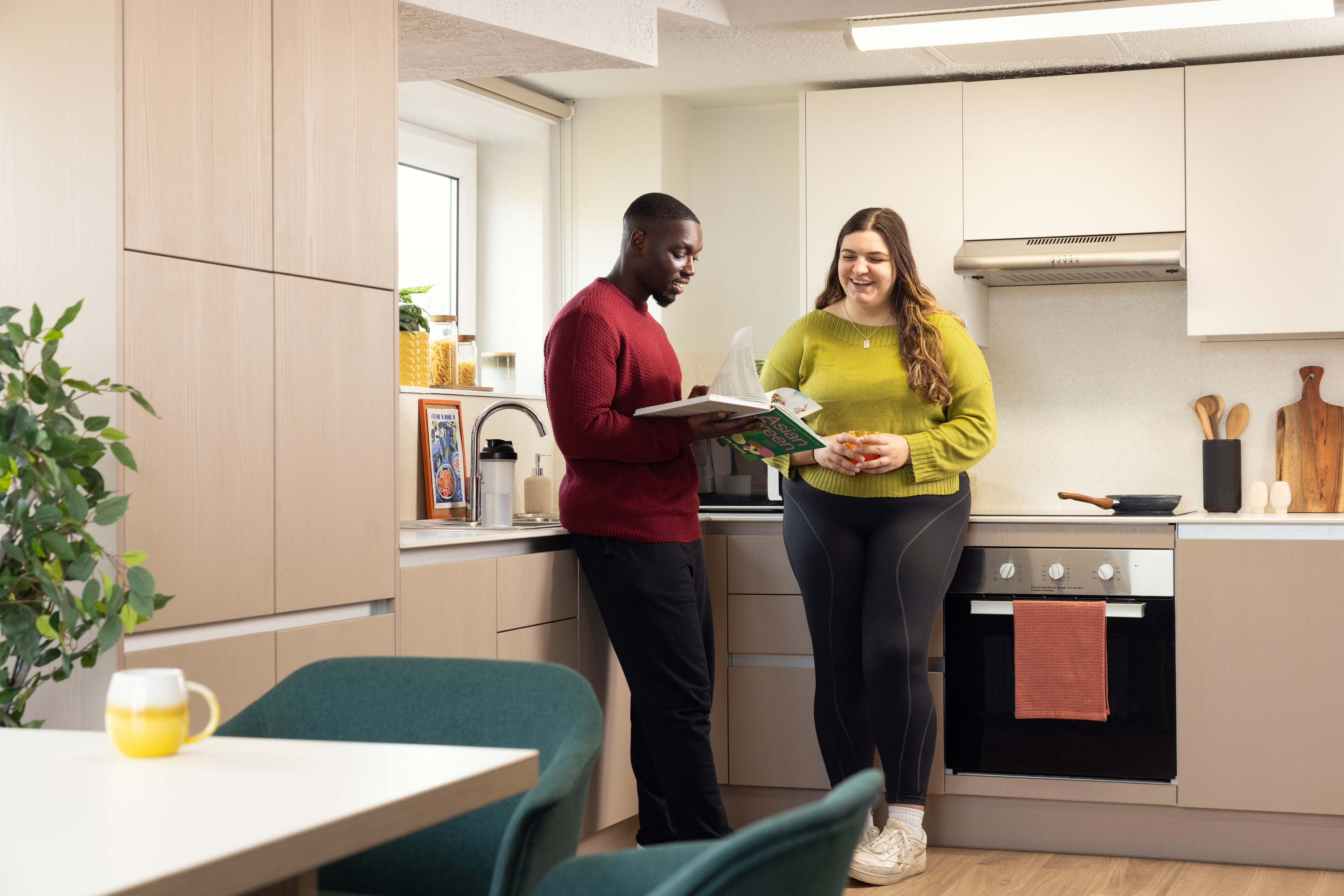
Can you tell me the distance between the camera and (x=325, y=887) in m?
1.45

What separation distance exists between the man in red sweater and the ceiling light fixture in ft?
3.25

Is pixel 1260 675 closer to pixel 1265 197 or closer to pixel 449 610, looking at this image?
pixel 1265 197

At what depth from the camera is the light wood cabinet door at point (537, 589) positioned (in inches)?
112

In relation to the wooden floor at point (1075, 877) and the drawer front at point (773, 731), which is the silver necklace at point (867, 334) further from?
the wooden floor at point (1075, 877)

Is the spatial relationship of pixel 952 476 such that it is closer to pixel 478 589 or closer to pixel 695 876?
pixel 478 589

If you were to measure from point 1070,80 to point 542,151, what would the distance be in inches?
62.0

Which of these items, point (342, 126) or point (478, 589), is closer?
point (342, 126)

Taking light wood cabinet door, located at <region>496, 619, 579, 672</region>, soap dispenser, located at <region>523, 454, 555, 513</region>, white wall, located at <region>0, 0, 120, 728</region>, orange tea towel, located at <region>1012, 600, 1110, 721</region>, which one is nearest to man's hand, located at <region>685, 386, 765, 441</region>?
light wood cabinet door, located at <region>496, 619, 579, 672</region>

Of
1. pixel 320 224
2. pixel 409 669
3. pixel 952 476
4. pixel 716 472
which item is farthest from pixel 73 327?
pixel 716 472

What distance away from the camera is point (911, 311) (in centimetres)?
311

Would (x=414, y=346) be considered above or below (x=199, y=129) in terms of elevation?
below

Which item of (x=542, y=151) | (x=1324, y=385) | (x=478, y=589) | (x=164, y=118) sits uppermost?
(x=542, y=151)

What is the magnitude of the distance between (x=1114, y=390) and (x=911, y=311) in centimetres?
118

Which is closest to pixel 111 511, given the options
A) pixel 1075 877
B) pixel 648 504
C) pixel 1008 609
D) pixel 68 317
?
pixel 68 317
